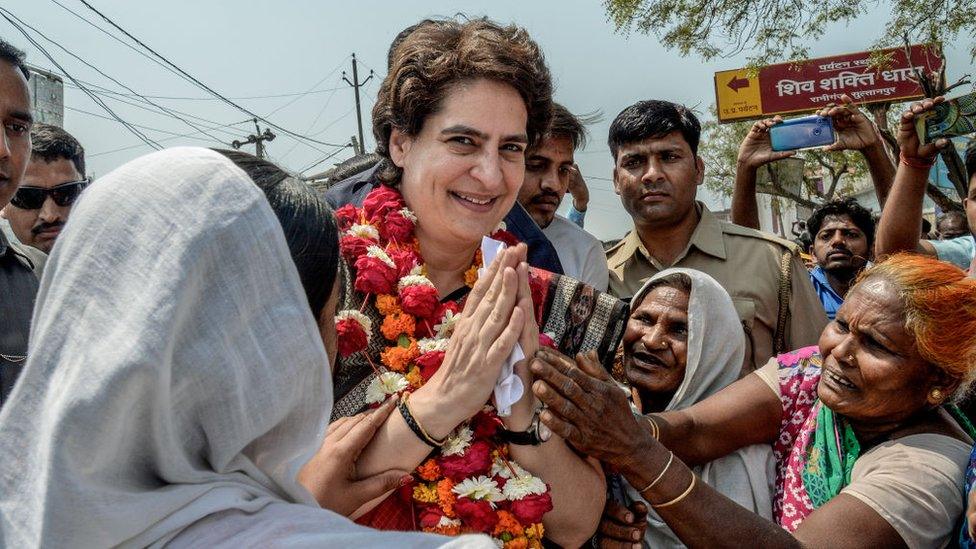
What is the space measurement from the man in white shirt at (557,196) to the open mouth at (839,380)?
1.24 metres

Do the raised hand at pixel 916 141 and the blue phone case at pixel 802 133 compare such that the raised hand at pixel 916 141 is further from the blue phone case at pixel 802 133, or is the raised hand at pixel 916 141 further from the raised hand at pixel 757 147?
the raised hand at pixel 757 147

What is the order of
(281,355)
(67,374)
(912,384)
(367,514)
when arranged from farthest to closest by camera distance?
(912,384) < (367,514) < (281,355) < (67,374)

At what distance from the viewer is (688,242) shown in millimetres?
4066

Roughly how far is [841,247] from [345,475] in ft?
15.0

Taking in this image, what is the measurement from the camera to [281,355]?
1.17 m

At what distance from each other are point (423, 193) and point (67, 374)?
1.60 m

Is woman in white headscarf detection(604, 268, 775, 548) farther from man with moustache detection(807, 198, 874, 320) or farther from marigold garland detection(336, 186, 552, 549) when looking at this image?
man with moustache detection(807, 198, 874, 320)

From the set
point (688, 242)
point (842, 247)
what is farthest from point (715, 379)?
point (842, 247)

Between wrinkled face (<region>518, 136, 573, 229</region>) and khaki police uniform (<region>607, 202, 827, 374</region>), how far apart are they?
21.8 inches

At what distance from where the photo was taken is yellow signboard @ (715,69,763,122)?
17.9m

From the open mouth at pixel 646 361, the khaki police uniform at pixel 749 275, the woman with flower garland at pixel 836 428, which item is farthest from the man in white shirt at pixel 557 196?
the woman with flower garland at pixel 836 428

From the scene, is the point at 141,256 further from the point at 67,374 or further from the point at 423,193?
the point at 423,193

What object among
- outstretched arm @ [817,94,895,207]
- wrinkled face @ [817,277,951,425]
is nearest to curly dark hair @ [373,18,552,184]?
wrinkled face @ [817,277,951,425]


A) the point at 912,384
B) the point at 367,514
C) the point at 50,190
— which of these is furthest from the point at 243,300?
the point at 50,190
